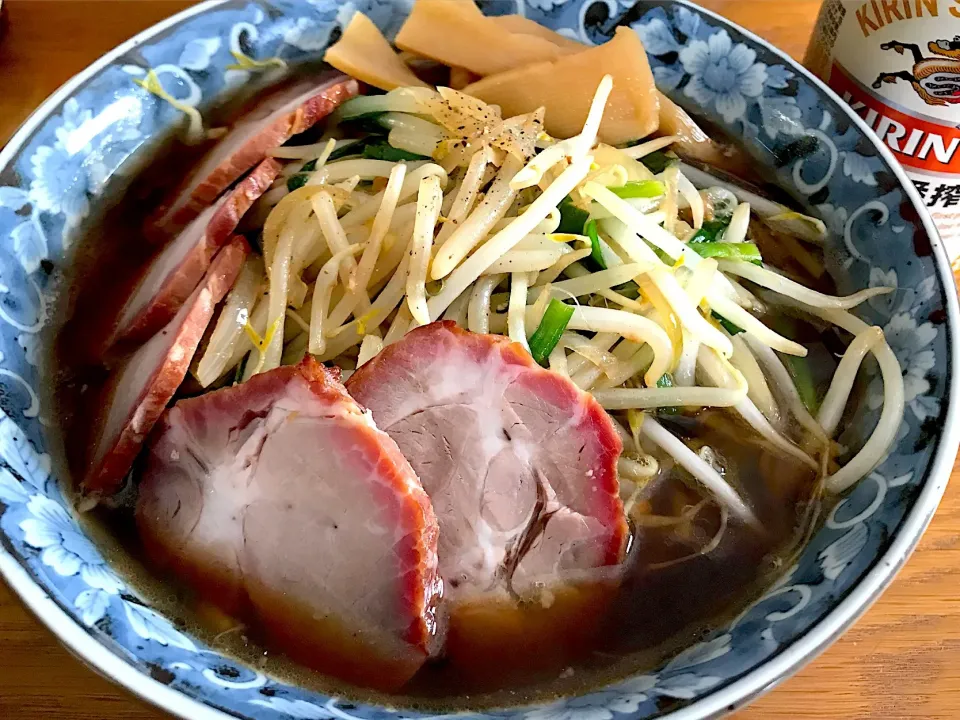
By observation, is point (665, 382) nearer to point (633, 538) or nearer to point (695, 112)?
point (633, 538)

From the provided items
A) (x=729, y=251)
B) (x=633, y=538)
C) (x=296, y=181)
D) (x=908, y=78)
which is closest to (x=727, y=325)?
(x=729, y=251)

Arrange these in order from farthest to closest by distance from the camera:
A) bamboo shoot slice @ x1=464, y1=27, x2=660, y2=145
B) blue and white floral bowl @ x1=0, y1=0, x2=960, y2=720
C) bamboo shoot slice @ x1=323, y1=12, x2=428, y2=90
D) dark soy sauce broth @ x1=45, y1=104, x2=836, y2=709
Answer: bamboo shoot slice @ x1=323, y1=12, x2=428, y2=90 < bamboo shoot slice @ x1=464, y1=27, x2=660, y2=145 < dark soy sauce broth @ x1=45, y1=104, x2=836, y2=709 < blue and white floral bowl @ x1=0, y1=0, x2=960, y2=720

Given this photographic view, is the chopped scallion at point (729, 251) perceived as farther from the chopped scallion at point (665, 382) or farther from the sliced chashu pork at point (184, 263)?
the sliced chashu pork at point (184, 263)

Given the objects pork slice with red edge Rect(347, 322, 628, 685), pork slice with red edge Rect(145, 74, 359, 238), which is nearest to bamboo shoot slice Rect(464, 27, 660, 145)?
pork slice with red edge Rect(145, 74, 359, 238)

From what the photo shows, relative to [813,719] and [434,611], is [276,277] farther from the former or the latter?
[813,719]

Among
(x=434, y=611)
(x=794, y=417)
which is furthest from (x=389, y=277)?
(x=794, y=417)

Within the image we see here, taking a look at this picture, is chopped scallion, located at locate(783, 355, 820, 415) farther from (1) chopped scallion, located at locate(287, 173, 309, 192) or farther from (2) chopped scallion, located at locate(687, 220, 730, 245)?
(1) chopped scallion, located at locate(287, 173, 309, 192)
